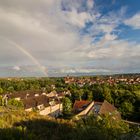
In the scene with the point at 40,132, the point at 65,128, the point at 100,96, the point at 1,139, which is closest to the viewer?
the point at 1,139

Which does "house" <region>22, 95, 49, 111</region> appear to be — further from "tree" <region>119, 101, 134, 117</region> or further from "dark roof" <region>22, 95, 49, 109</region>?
"tree" <region>119, 101, 134, 117</region>

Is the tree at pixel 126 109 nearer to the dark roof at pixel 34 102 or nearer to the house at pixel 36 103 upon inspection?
the house at pixel 36 103

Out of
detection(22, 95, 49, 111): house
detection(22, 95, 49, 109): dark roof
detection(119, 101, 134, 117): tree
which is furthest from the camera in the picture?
detection(22, 95, 49, 109): dark roof

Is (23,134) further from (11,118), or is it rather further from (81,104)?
(81,104)

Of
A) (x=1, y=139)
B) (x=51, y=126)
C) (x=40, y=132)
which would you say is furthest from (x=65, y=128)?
(x=1, y=139)

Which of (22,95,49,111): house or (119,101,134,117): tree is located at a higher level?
(22,95,49,111): house

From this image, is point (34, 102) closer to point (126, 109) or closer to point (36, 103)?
point (36, 103)

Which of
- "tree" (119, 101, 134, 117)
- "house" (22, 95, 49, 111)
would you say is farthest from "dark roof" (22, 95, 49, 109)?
"tree" (119, 101, 134, 117)

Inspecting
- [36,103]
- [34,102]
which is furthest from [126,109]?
[34,102]

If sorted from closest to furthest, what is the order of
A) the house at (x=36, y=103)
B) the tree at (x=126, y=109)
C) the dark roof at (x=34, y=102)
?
the tree at (x=126, y=109)
the house at (x=36, y=103)
the dark roof at (x=34, y=102)

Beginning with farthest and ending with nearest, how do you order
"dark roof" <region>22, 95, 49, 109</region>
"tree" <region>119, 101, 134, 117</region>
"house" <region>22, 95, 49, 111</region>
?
"dark roof" <region>22, 95, 49, 109</region> < "house" <region>22, 95, 49, 111</region> < "tree" <region>119, 101, 134, 117</region>

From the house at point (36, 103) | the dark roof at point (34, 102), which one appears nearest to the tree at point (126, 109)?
the house at point (36, 103)
